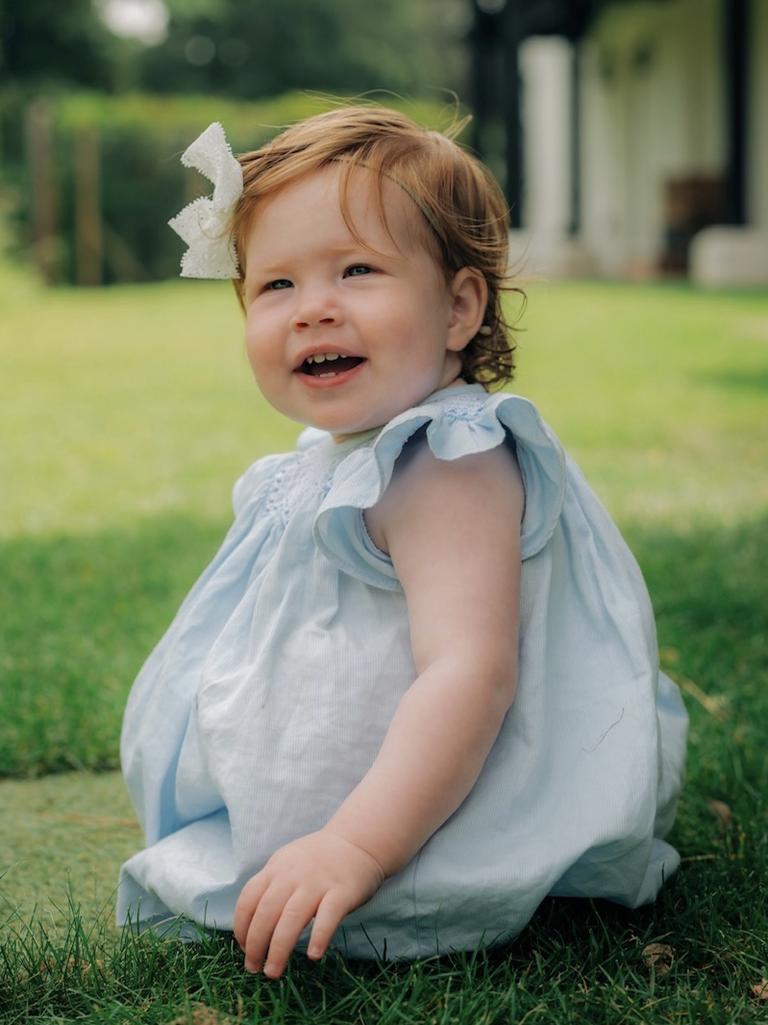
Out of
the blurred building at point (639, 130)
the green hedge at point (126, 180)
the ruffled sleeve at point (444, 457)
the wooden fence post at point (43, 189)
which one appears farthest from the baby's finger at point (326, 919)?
the green hedge at point (126, 180)

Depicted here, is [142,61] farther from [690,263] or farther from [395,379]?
[395,379]

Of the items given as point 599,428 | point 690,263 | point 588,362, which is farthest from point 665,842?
point 690,263

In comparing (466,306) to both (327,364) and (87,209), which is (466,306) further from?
(87,209)

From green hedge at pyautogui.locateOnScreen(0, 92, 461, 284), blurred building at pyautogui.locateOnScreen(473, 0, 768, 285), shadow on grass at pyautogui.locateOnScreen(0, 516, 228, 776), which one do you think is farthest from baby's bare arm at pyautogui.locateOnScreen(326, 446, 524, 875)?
green hedge at pyautogui.locateOnScreen(0, 92, 461, 284)

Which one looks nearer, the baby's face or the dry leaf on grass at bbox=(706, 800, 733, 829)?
the baby's face

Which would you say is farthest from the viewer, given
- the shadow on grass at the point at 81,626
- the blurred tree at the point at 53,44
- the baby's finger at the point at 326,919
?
the blurred tree at the point at 53,44

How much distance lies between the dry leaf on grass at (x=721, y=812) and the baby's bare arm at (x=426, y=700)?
0.65m

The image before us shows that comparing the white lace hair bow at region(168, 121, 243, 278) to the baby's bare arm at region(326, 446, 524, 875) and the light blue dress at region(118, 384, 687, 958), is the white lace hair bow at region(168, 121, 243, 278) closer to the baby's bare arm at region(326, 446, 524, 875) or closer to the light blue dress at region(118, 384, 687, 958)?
the light blue dress at region(118, 384, 687, 958)

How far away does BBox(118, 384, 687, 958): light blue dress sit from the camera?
1532 millimetres

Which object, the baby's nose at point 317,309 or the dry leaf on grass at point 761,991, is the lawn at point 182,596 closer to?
the dry leaf on grass at point 761,991

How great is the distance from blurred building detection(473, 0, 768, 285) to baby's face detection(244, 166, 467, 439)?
11.4 m

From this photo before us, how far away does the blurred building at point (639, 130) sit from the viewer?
43.6 feet

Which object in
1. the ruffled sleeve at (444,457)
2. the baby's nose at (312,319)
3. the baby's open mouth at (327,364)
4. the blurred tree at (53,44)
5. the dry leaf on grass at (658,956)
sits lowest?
the dry leaf on grass at (658,956)

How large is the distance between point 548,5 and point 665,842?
681 inches
